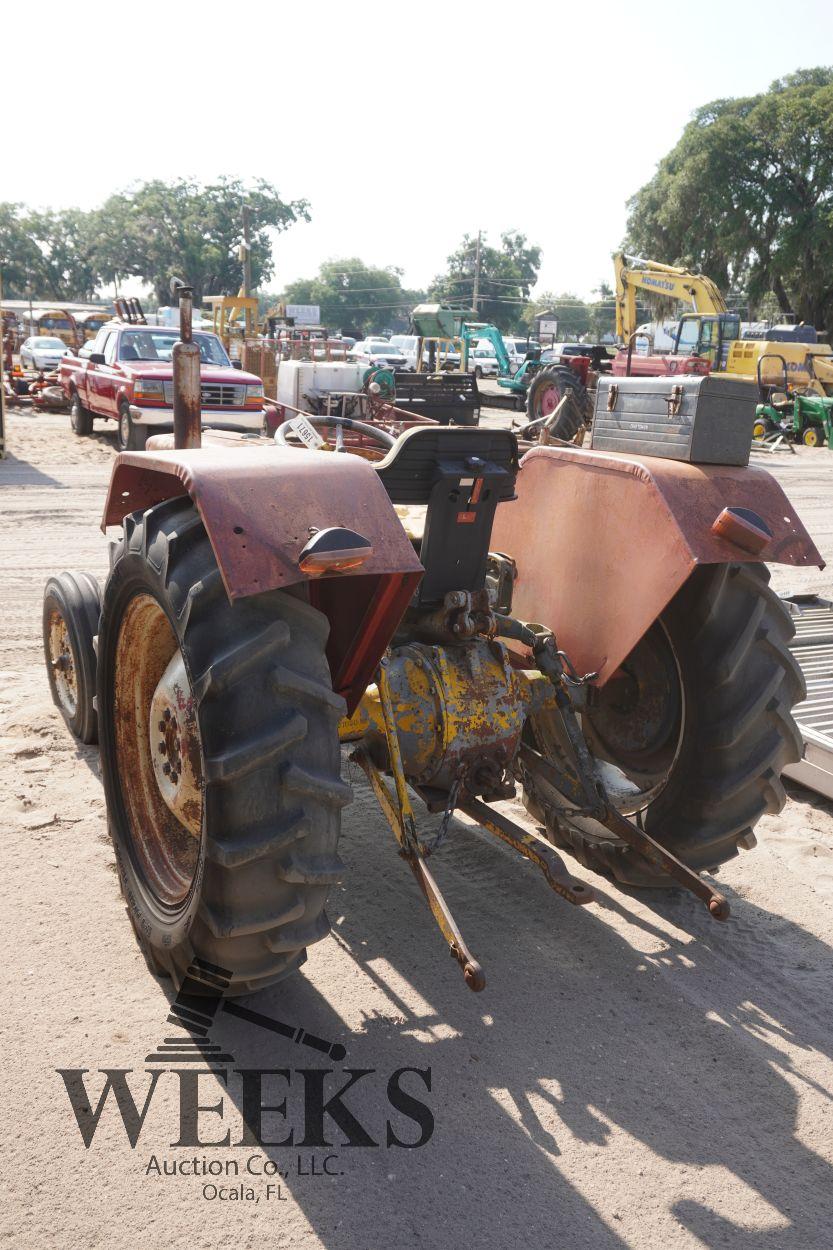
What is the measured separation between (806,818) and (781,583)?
16.3 ft

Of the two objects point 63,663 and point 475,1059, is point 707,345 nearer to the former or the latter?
point 63,663

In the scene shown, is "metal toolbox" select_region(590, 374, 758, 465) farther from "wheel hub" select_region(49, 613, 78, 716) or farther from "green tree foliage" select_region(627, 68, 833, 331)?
"green tree foliage" select_region(627, 68, 833, 331)

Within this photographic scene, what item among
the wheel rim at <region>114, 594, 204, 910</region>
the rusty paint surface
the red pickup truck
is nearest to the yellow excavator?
the red pickup truck

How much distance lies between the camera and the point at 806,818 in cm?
450

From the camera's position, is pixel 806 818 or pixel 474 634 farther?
pixel 806 818

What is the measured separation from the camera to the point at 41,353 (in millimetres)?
27234

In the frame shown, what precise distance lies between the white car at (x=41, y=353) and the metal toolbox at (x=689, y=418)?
2564cm

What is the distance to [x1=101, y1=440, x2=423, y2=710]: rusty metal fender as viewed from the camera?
2398 mm

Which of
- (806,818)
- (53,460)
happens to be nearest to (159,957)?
(806,818)

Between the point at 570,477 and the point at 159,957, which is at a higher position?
the point at 570,477

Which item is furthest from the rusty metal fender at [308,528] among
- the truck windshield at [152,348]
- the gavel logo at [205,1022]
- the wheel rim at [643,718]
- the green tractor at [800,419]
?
the green tractor at [800,419]

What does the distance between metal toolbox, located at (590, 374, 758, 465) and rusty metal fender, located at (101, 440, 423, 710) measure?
1.15 meters

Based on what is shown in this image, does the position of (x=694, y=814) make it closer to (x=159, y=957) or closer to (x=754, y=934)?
(x=754, y=934)

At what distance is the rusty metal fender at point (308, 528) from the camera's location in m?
2.40
